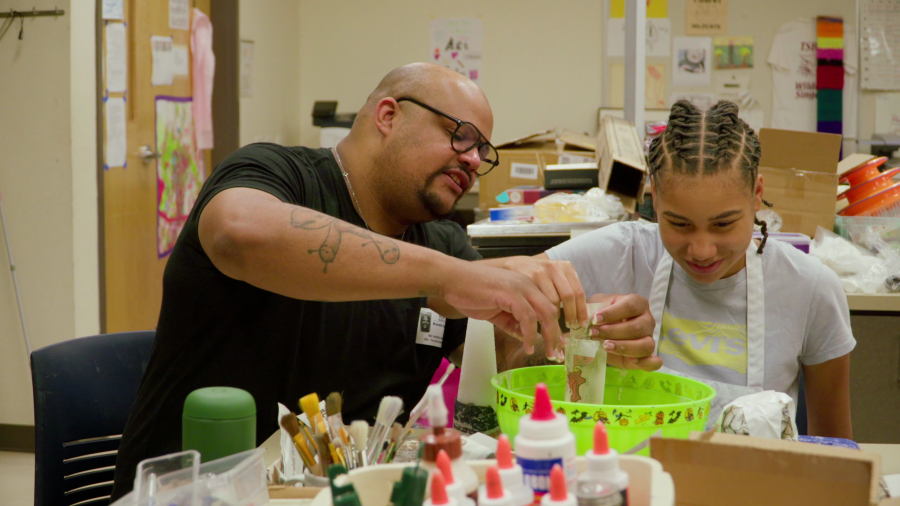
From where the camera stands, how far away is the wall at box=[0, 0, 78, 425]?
284 centimetres

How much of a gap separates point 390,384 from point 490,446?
476 millimetres

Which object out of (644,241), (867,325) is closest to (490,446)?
(644,241)

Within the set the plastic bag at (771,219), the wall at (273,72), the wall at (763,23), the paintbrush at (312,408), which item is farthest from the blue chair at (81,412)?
the wall at (763,23)

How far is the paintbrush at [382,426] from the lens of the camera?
34.7 inches

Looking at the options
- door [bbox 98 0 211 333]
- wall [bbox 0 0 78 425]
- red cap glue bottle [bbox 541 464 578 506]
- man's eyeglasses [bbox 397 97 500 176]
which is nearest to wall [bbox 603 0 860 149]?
door [bbox 98 0 211 333]

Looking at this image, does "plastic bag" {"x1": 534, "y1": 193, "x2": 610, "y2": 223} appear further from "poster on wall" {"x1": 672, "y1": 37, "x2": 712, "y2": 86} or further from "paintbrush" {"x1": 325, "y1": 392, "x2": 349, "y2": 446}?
"poster on wall" {"x1": 672, "y1": 37, "x2": 712, "y2": 86}

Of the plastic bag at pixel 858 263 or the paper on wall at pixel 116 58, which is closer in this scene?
the plastic bag at pixel 858 263

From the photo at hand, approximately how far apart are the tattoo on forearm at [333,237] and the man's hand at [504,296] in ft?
0.28

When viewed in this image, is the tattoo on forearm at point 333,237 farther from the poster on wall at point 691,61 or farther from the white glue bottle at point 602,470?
the poster on wall at point 691,61

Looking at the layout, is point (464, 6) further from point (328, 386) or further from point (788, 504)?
point (788, 504)

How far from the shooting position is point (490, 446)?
104cm

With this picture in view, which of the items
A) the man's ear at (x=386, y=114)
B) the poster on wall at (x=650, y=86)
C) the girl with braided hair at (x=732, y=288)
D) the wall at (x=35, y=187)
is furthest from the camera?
the poster on wall at (x=650, y=86)

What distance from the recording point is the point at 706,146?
4.83 ft

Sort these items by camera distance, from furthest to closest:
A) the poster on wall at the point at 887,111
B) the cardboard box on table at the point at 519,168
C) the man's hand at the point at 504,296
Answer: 1. the poster on wall at the point at 887,111
2. the cardboard box on table at the point at 519,168
3. the man's hand at the point at 504,296
